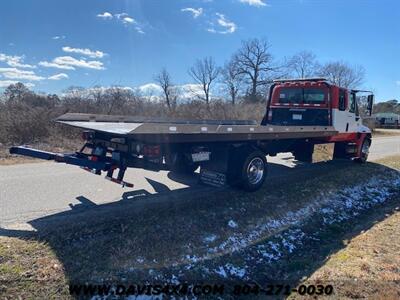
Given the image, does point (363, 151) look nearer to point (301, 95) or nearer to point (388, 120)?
point (301, 95)

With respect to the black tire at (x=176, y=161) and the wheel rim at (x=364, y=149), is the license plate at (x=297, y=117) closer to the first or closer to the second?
the wheel rim at (x=364, y=149)

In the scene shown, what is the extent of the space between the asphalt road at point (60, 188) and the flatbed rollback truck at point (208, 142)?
484 mm

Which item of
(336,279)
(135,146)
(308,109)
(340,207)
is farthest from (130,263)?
(308,109)

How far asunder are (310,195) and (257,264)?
3.07 meters

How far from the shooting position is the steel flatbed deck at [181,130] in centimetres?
453

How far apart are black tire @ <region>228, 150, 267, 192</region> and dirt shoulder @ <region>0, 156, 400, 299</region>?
0.20 m

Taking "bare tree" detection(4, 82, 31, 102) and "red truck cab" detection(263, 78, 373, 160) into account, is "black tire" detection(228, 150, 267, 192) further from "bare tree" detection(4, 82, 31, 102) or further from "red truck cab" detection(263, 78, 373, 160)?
"bare tree" detection(4, 82, 31, 102)

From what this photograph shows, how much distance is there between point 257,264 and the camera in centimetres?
459

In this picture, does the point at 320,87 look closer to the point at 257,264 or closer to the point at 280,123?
the point at 280,123

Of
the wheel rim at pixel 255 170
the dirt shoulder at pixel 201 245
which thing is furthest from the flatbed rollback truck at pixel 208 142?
the dirt shoulder at pixel 201 245

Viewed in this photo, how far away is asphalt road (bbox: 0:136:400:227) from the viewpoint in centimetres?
530

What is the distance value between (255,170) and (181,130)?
245 cm

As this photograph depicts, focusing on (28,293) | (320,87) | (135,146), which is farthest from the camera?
(320,87)

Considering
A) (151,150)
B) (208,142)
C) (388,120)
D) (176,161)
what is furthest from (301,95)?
(388,120)
